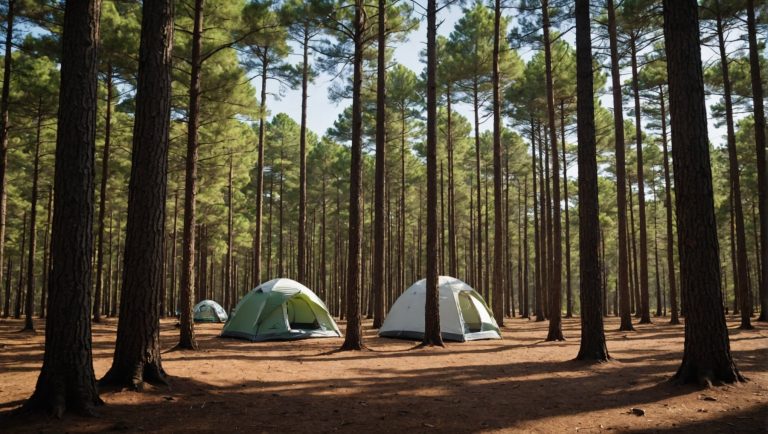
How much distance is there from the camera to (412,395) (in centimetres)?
615

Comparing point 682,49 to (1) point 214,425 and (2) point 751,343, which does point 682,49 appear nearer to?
(1) point 214,425

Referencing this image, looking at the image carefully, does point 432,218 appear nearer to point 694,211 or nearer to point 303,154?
point 694,211

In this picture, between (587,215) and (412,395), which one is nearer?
(412,395)

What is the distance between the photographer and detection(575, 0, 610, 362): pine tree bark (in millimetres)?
8688

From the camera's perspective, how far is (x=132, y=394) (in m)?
5.55

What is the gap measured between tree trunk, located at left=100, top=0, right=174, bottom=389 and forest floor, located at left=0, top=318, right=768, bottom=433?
1.43 ft

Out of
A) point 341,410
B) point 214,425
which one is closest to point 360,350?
point 341,410

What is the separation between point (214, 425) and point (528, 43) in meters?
14.5

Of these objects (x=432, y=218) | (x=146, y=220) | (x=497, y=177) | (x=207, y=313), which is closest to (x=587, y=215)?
(x=432, y=218)

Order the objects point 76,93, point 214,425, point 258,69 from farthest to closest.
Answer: point 258,69, point 76,93, point 214,425

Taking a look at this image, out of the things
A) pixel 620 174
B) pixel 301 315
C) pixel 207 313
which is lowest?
pixel 207 313

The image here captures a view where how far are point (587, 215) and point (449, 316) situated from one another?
561 centimetres

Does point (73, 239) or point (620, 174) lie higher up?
point (620, 174)

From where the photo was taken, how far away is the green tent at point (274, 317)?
13.5 m
